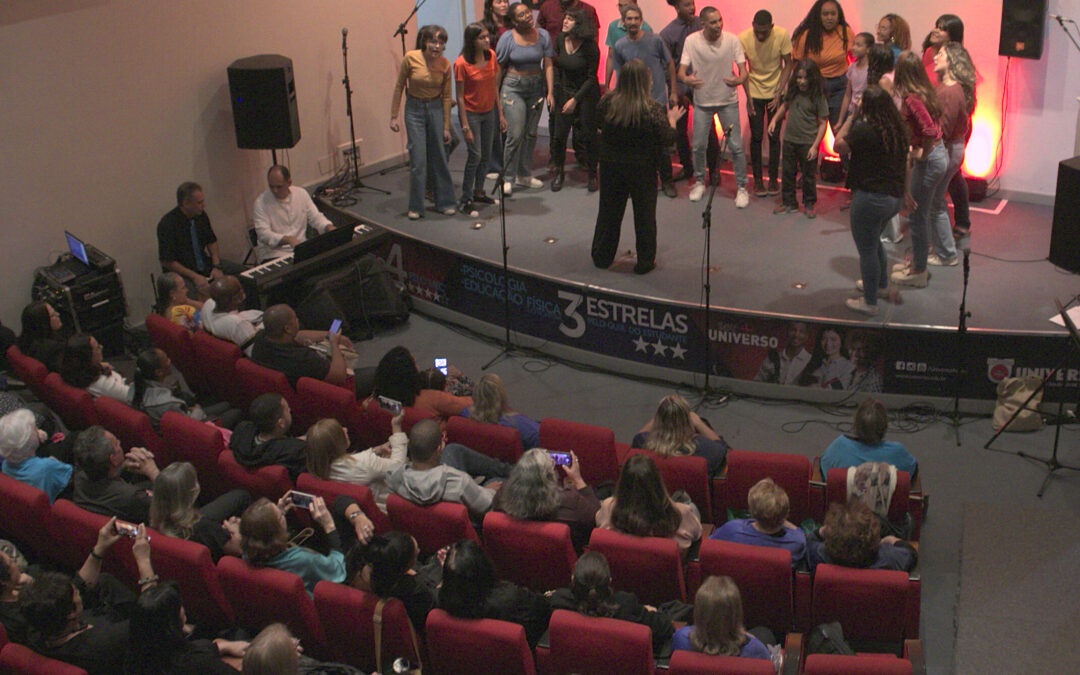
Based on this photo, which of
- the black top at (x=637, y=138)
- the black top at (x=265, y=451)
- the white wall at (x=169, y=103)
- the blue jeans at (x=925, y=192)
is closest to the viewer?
the black top at (x=265, y=451)

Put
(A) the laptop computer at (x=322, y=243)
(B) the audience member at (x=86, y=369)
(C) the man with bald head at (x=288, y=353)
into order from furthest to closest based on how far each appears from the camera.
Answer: (A) the laptop computer at (x=322, y=243), (C) the man with bald head at (x=288, y=353), (B) the audience member at (x=86, y=369)

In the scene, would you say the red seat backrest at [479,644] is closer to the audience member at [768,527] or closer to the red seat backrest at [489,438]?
the audience member at [768,527]

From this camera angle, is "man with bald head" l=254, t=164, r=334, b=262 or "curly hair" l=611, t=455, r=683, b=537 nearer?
"curly hair" l=611, t=455, r=683, b=537

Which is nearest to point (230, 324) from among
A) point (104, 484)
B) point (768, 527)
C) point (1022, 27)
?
point (104, 484)

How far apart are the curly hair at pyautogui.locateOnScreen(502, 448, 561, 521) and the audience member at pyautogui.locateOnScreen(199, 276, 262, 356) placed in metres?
2.54

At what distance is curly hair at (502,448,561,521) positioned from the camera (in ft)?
13.9

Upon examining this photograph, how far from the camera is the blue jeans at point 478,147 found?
8445 mm

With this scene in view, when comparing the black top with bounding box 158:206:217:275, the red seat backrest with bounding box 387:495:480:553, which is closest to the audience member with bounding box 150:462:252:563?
the red seat backrest with bounding box 387:495:480:553

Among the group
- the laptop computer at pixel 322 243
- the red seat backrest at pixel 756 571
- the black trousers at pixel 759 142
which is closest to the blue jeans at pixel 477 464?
the red seat backrest at pixel 756 571

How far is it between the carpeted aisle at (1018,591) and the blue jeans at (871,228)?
5.27 ft

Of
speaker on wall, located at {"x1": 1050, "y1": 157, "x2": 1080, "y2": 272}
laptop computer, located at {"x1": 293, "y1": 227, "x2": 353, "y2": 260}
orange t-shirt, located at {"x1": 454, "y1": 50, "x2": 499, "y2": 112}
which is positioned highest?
orange t-shirt, located at {"x1": 454, "y1": 50, "x2": 499, "y2": 112}

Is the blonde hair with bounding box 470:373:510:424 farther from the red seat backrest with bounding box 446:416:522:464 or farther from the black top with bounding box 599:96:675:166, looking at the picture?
the black top with bounding box 599:96:675:166

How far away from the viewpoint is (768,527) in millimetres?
4176

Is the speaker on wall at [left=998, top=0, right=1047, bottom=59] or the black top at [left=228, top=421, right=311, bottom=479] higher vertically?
the speaker on wall at [left=998, top=0, right=1047, bottom=59]
